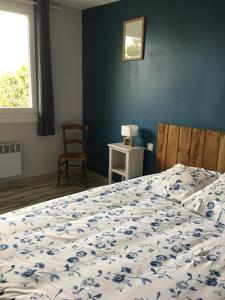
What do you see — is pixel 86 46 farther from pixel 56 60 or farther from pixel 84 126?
pixel 84 126

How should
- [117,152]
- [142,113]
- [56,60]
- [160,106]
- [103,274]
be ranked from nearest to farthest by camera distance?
1. [103,274]
2. [160,106]
3. [142,113]
4. [117,152]
5. [56,60]

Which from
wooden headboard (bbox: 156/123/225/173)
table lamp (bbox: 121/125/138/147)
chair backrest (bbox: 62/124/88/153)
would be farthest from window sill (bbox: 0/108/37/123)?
wooden headboard (bbox: 156/123/225/173)

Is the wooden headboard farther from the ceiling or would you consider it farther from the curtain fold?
the ceiling

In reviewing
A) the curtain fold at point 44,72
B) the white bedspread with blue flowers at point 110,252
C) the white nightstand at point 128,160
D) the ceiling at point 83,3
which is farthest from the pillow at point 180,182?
the ceiling at point 83,3

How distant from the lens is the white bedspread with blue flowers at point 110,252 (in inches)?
45.8

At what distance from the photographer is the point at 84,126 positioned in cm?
399

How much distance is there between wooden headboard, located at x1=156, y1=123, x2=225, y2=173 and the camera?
251 centimetres

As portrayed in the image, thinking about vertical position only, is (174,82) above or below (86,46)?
below

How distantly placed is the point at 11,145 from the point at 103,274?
108 inches

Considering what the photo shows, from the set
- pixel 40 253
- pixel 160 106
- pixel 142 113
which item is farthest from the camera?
pixel 142 113

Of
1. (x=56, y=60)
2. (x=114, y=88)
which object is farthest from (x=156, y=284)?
(x=56, y=60)

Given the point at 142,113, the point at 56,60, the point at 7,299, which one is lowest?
the point at 7,299

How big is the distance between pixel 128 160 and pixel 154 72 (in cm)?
107

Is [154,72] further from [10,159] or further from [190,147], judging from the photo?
[10,159]
